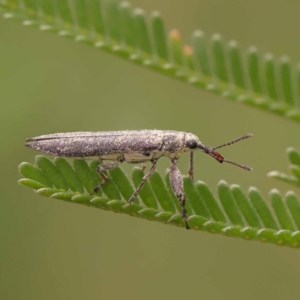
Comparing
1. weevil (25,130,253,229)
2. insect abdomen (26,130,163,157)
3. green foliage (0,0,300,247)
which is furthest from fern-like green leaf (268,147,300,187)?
insect abdomen (26,130,163,157)

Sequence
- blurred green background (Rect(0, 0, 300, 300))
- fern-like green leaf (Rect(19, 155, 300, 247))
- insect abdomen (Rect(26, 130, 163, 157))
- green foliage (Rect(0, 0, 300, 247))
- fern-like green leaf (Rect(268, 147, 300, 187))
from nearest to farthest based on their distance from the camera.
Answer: fern-like green leaf (Rect(19, 155, 300, 247)), green foliage (Rect(0, 0, 300, 247)), fern-like green leaf (Rect(268, 147, 300, 187)), insect abdomen (Rect(26, 130, 163, 157)), blurred green background (Rect(0, 0, 300, 300))

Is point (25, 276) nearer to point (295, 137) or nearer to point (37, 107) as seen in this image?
point (37, 107)

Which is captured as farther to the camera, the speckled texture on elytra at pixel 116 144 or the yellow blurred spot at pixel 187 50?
the yellow blurred spot at pixel 187 50

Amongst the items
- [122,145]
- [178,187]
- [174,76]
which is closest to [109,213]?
[122,145]

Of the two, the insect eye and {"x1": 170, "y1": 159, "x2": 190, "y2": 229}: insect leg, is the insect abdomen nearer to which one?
the insect eye

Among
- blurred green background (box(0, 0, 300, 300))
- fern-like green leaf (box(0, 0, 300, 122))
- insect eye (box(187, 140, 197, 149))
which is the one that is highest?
fern-like green leaf (box(0, 0, 300, 122))

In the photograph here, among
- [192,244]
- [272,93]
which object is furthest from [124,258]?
[272,93]

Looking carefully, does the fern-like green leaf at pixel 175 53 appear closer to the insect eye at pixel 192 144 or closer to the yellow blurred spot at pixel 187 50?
the yellow blurred spot at pixel 187 50

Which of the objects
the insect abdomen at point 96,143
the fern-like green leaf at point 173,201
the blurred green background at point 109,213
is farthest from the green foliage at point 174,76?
the blurred green background at point 109,213
